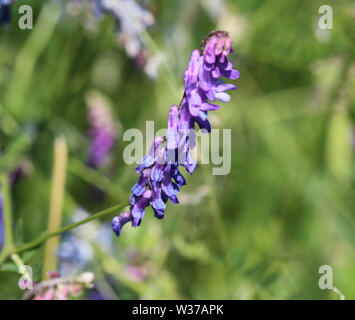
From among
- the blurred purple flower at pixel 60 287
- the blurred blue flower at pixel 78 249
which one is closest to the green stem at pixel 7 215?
the blurred purple flower at pixel 60 287

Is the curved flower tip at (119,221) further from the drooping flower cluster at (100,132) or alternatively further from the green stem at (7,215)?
the drooping flower cluster at (100,132)

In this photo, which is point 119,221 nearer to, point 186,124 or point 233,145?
point 186,124

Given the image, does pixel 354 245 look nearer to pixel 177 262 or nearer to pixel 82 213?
pixel 177 262

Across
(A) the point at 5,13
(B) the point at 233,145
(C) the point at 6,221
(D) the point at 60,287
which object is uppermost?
(B) the point at 233,145

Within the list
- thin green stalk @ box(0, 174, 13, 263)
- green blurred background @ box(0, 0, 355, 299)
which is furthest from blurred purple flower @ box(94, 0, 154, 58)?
thin green stalk @ box(0, 174, 13, 263)

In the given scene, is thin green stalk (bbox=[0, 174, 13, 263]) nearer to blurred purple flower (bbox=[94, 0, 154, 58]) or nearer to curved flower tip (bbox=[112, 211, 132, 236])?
curved flower tip (bbox=[112, 211, 132, 236])

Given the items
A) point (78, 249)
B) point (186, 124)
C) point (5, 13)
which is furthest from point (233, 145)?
point (186, 124)
